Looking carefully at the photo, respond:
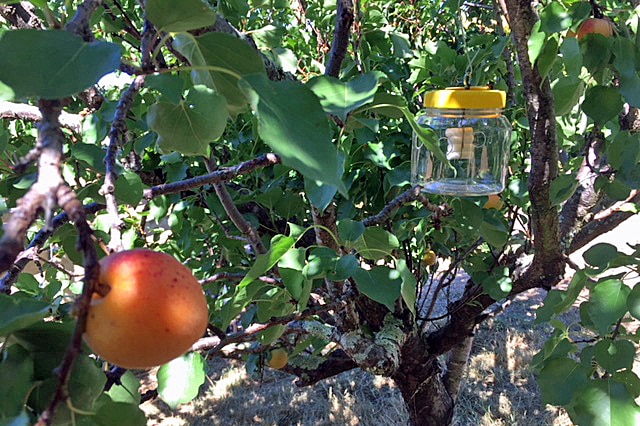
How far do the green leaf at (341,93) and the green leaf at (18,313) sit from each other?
0.89ft

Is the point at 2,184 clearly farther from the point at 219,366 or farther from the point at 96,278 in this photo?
the point at 219,366

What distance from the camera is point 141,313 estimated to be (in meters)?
0.32

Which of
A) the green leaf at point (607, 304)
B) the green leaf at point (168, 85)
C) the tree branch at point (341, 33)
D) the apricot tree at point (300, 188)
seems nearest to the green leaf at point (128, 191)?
the apricot tree at point (300, 188)

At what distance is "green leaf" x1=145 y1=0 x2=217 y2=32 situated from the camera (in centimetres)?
46

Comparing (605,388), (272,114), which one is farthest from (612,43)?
(272,114)

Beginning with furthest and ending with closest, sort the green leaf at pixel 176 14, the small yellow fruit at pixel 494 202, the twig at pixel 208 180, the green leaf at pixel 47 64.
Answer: the small yellow fruit at pixel 494 202, the twig at pixel 208 180, the green leaf at pixel 176 14, the green leaf at pixel 47 64

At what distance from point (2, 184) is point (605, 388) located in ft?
3.40

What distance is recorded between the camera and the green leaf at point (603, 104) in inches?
32.7

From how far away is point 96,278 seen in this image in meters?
0.28

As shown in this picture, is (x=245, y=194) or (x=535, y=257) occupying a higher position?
(x=245, y=194)

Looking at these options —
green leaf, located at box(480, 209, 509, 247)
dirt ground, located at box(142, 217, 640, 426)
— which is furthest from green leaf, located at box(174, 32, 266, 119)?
dirt ground, located at box(142, 217, 640, 426)

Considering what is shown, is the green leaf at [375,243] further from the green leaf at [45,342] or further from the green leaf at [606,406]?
the green leaf at [45,342]

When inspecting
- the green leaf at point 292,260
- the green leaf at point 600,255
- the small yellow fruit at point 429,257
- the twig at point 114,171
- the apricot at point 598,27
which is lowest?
the small yellow fruit at point 429,257

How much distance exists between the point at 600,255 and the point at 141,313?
2.79 feet
